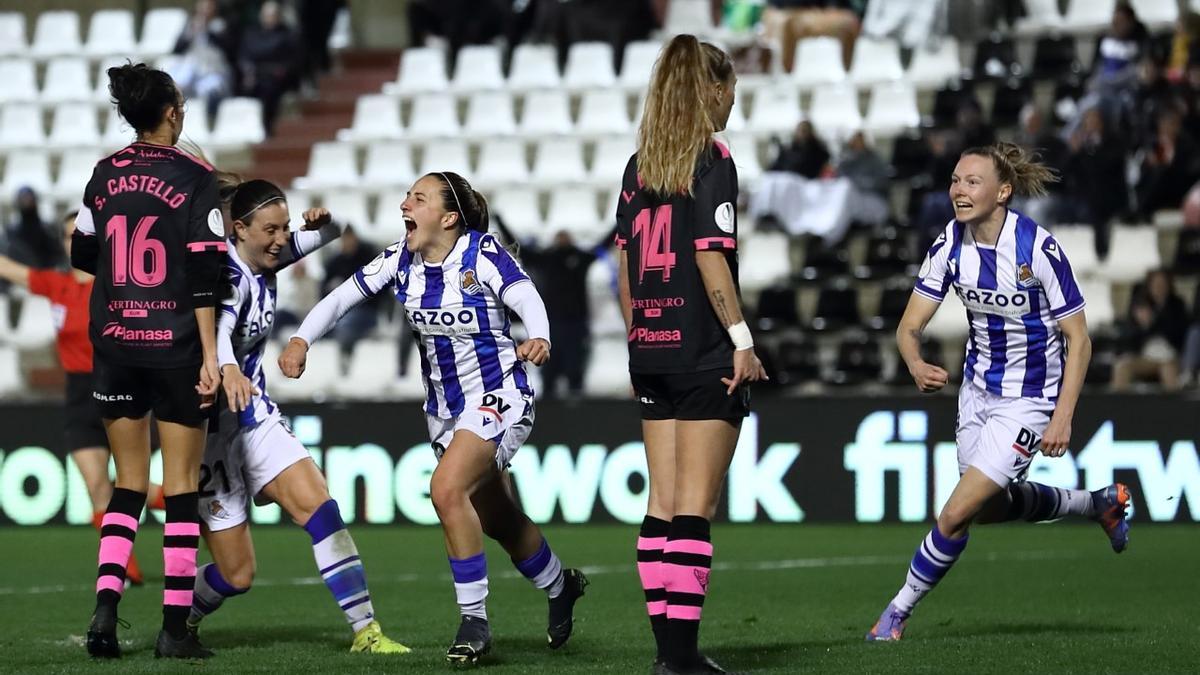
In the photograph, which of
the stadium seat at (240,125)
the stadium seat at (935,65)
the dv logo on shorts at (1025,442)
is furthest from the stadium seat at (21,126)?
the dv logo on shorts at (1025,442)

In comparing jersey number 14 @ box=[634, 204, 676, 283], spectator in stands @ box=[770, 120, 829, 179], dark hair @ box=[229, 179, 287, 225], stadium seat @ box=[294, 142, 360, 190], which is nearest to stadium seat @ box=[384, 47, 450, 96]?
stadium seat @ box=[294, 142, 360, 190]

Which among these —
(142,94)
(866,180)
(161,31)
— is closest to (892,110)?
(866,180)

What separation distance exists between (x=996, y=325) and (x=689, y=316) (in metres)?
1.92

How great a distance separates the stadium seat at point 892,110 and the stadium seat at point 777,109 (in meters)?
0.84

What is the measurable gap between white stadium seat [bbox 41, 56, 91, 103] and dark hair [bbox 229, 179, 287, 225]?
1596cm

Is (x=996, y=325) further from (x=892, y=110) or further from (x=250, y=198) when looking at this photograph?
(x=892, y=110)

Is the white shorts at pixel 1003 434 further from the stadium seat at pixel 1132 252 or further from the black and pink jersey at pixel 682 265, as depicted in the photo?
the stadium seat at pixel 1132 252

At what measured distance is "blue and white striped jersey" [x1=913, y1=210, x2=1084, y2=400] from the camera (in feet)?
24.5

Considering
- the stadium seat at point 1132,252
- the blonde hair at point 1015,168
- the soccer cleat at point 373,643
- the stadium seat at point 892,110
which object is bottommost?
the soccer cleat at point 373,643

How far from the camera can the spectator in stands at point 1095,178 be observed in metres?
16.2

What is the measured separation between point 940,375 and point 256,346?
2621 mm

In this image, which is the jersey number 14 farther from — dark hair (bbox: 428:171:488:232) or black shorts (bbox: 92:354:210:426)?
black shorts (bbox: 92:354:210:426)

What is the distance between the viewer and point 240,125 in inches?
848

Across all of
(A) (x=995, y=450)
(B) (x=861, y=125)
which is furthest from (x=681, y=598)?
(B) (x=861, y=125)
